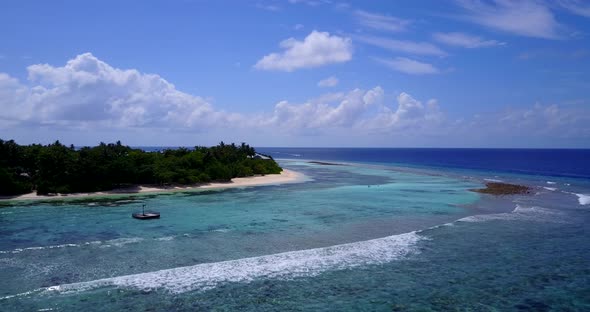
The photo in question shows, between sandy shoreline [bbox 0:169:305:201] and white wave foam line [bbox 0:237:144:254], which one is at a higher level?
sandy shoreline [bbox 0:169:305:201]

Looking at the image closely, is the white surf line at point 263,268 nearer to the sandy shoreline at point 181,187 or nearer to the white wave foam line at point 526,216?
the white wave foam line at point 526,216

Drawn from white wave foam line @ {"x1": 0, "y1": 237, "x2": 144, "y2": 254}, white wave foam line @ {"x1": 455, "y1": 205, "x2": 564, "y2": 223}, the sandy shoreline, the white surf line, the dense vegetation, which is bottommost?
the white surf line

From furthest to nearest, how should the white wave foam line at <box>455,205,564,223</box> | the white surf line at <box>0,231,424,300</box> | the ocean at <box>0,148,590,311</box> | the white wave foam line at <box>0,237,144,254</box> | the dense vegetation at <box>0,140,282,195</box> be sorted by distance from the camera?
the dense vegetation at <box>0,140,282,195</box>, the white wave foam line at <box>455,205,564,223</box>, the white wave foam line at <box>0,237,144,254</box>, the white surf line at <box>0,231,424,300</box>, the ocean at <box>0,148,590,311</box>

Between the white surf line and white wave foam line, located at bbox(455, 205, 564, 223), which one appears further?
white wave foam line, located at bbox(455, 205, 564, 223)

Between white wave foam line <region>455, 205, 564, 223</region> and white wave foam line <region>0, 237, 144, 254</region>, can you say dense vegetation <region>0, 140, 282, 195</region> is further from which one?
white wave foam line <region>455, 205, 564, 223</region>

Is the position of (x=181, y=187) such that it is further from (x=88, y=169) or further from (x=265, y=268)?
(x=265, y=268)

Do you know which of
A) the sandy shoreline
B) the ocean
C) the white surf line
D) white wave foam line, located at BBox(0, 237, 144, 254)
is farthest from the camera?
the sandy shoreline

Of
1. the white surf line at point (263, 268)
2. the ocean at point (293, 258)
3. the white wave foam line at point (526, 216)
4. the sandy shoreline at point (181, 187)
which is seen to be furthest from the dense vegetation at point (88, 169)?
the white wave foam line at point (526, 216)

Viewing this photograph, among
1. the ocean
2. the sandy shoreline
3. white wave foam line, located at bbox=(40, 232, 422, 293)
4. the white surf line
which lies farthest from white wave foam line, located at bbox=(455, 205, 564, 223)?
the sandy shoreline
